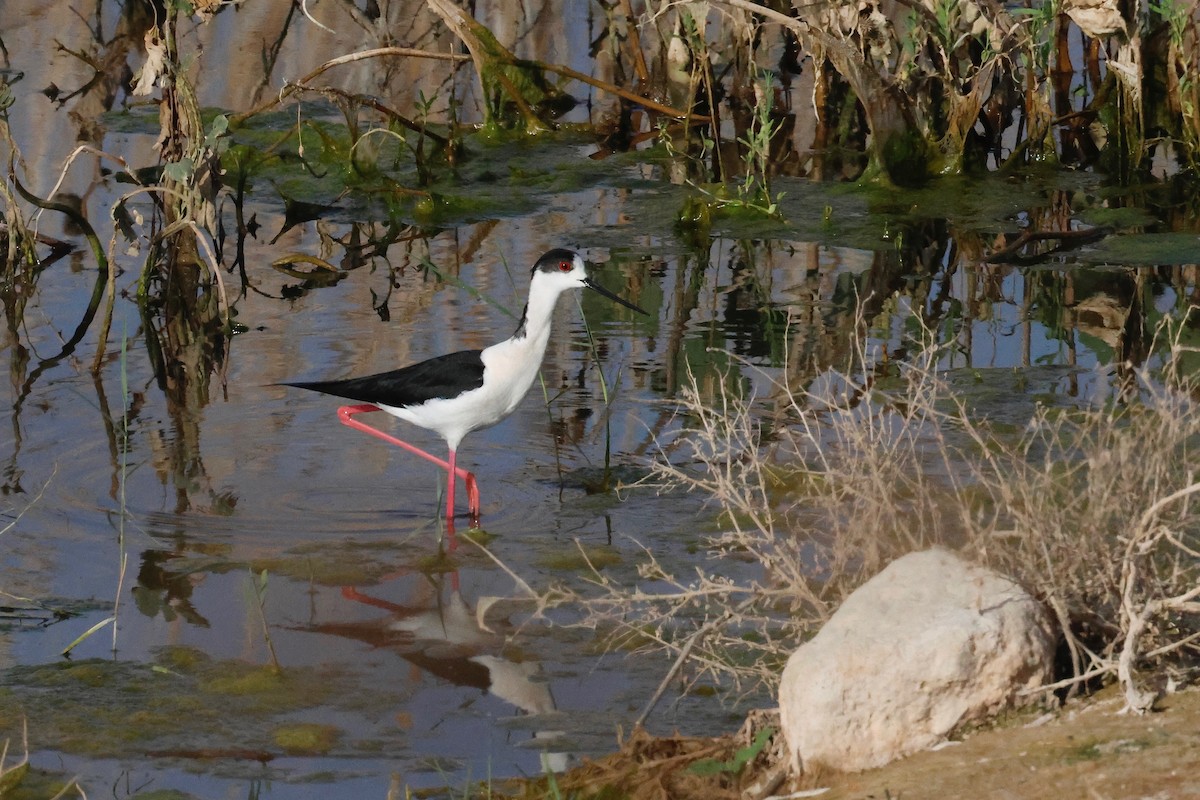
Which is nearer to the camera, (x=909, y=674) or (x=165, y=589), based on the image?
(x=909, y=674)

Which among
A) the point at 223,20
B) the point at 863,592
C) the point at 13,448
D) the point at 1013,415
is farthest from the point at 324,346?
the point at 223,20

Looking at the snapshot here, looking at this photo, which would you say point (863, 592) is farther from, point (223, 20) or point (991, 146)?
point (223, 20)

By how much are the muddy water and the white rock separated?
2.12 feet

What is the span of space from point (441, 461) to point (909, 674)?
272cm

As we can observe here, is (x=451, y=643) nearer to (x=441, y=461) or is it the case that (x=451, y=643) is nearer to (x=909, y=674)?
(x=441, y=461)

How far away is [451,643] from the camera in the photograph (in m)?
4.34

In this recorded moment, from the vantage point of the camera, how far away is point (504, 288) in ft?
24.8

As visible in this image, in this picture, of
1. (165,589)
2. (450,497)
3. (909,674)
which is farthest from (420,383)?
(909,674)

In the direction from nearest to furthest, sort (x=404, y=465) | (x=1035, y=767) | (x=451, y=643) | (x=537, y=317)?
(x=1035, y=767) < (x=451, y=643) < (x=537, y=317) < (x=404, y=465)

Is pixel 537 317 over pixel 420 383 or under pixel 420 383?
over

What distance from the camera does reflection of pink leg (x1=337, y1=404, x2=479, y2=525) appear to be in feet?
17.3

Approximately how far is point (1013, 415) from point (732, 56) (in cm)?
457

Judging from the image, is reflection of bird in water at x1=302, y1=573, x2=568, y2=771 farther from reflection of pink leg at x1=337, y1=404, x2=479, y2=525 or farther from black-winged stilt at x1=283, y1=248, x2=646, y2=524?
black-winged stilt at x1=283, y1=248, x2=646, y2=524

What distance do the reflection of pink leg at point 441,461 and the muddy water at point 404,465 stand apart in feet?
0.25
